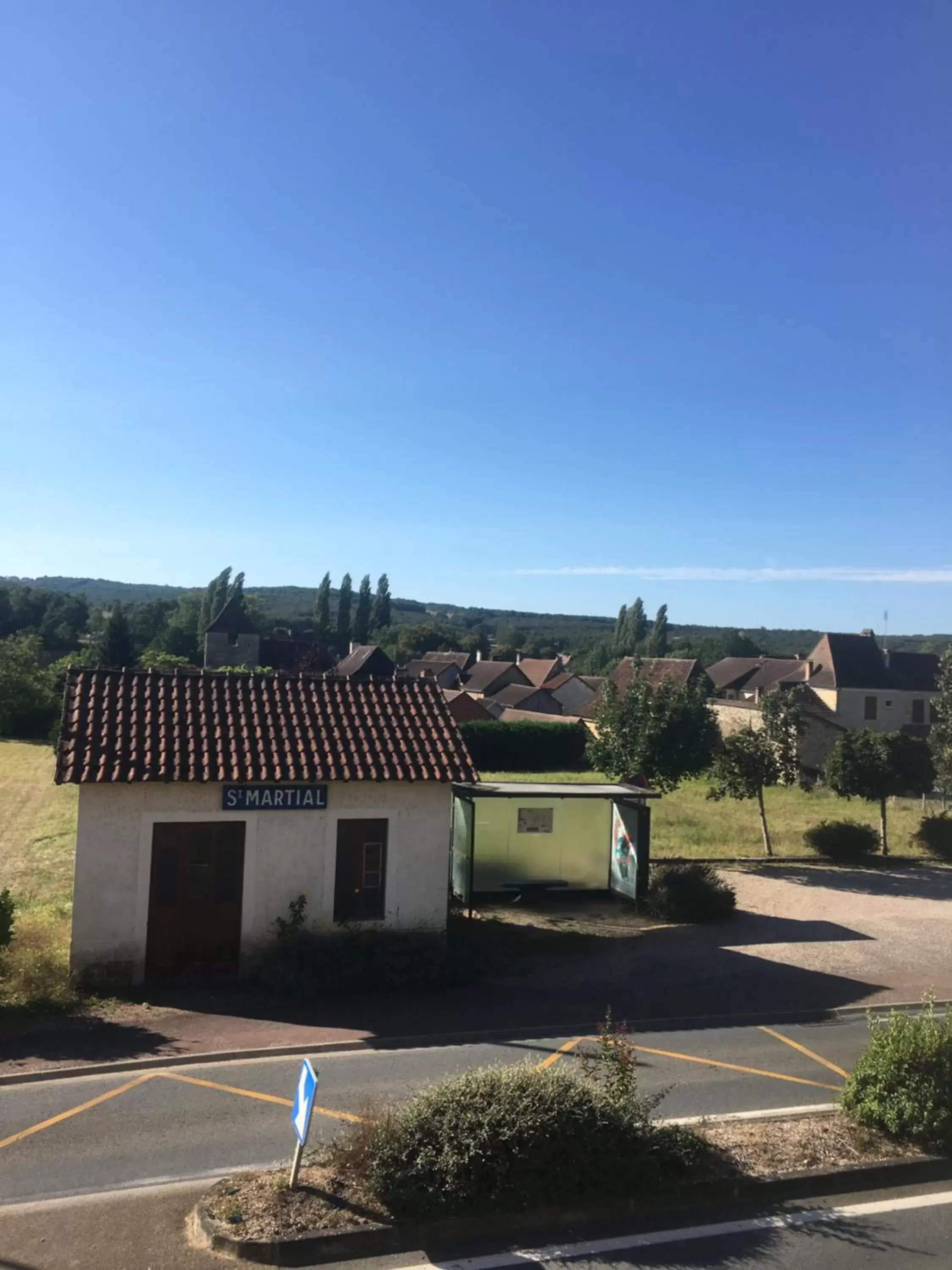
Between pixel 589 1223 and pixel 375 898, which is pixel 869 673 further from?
pixel 589 1223

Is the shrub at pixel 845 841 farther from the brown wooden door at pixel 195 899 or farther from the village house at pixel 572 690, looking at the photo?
the village house at pixel 572 690

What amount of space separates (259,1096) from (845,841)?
774 inches

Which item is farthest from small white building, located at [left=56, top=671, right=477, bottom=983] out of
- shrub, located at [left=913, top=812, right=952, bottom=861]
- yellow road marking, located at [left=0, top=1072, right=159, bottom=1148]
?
shrub, located at [left=913, top=812, right=952, bottom=861]

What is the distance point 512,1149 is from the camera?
6.69m

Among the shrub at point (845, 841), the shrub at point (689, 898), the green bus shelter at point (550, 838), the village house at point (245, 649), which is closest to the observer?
the shrub at point (689, 898)

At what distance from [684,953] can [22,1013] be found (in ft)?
33.3

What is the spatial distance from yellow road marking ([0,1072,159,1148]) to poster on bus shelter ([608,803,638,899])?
36.6ft

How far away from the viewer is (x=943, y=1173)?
24.3 feet

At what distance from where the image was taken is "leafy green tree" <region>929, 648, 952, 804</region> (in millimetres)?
28016

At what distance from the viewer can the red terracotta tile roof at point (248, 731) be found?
13.2 m

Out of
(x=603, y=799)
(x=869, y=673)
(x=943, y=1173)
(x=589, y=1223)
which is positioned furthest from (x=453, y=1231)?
(x=869, y=673)

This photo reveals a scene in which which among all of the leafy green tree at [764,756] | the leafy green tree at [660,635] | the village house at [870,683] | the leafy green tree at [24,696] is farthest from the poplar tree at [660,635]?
the leafy green tree at [764,756]

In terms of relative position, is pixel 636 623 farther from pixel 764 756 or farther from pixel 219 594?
pixel 764 756

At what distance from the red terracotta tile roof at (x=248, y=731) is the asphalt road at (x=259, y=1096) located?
435 cm
